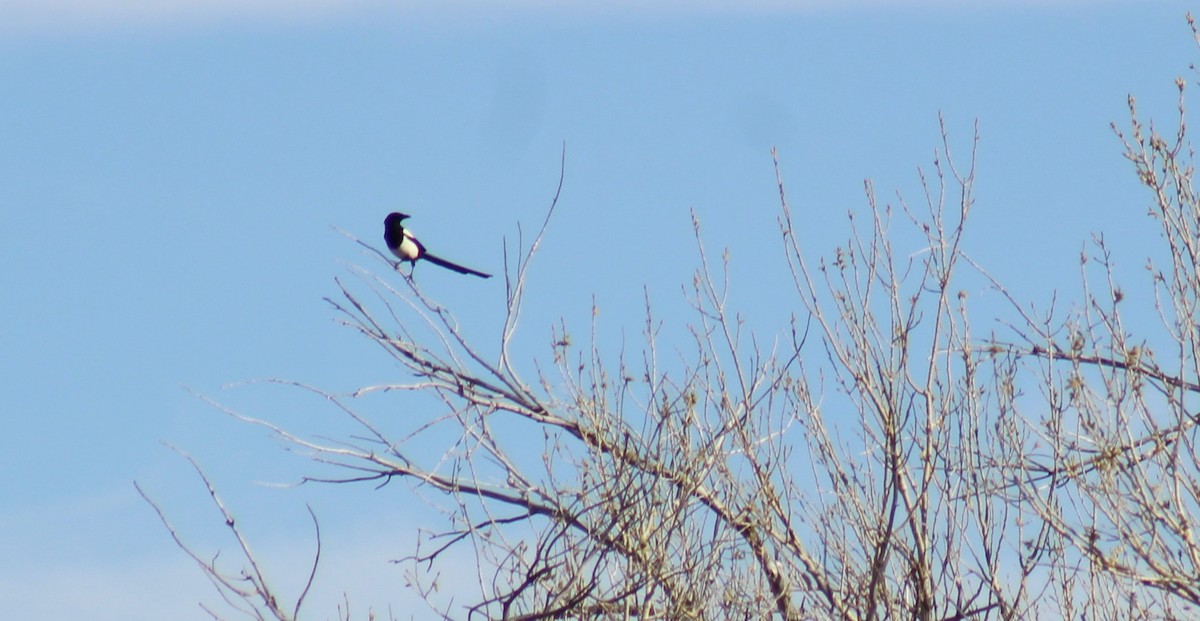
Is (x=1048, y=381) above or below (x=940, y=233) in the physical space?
below

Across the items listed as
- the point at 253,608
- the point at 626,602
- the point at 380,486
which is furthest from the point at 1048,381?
the point at 253,608

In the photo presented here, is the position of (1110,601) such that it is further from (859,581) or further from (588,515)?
(588,515)

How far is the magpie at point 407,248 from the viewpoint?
11422 mm

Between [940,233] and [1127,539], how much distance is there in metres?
1.67

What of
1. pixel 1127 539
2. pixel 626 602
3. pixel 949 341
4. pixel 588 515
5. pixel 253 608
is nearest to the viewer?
pixel 253 608

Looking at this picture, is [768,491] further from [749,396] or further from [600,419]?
[600,419]

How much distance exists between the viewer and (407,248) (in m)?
11.5

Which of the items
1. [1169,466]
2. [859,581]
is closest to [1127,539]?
[1169,466]

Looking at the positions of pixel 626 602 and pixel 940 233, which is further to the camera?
pixel 940 233

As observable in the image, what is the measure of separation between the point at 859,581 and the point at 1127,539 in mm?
1224

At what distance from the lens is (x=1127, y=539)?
7035mm

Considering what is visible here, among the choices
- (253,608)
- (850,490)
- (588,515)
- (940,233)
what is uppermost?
(940,233)

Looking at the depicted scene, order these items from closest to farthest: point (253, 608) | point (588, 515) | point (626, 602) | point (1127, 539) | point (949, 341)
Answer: point (253, 608) → point (626, 602) → point (588, 515) → point (1127, 539) → point (949, 341)

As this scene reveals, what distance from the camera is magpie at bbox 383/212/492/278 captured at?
11422mm
